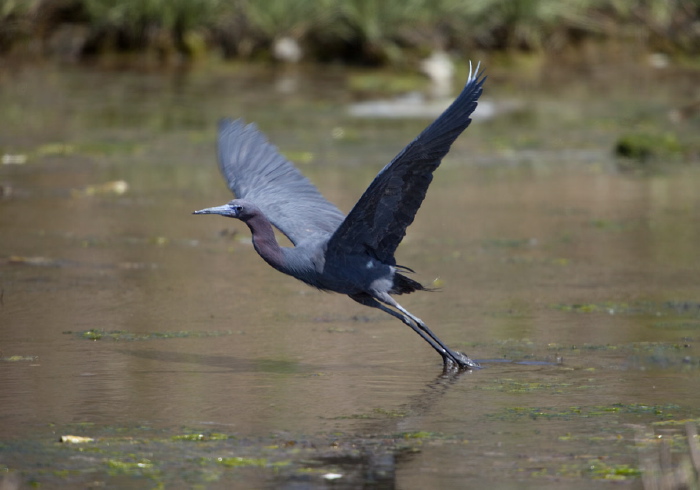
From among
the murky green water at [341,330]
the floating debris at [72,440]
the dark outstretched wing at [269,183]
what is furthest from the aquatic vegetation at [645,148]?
the floating debris at [72,440]

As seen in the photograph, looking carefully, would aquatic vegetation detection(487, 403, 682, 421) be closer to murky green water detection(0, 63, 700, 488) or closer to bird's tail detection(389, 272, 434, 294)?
murky green water detection(0, 63, 700, 488)

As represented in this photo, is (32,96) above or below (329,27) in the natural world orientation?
below

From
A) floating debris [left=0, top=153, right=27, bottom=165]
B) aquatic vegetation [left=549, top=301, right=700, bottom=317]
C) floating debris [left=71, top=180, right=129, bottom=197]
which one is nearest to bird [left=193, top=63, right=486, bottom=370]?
aquatic vegetation [left=549, top=301, right=700, bottom=317]

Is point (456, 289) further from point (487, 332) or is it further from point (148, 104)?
point (148, 104)

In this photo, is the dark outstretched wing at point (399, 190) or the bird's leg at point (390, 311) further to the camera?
the bird's leg at point (390, 311)

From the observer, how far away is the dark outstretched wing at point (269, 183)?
21.4ft

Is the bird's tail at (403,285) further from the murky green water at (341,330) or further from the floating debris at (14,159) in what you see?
the floating debris at (14,159)

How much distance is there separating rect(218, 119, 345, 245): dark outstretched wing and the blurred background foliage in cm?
1356

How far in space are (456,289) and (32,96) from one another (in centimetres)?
1044

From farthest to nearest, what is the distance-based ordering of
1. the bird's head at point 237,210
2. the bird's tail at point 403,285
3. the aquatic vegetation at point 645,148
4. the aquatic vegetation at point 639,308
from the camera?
1. the aquatic vegetation at point 645,148
2. the aquatic vegetation at point 639,308
3. the bird's tail at point 403,285
4. the bird's head at point 237,210

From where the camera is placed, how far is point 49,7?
2122 cm

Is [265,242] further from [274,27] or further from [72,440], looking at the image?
[274,27]

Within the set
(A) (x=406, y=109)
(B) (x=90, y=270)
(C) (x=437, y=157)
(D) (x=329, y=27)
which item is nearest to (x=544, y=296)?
(C) (x=437, y=157)

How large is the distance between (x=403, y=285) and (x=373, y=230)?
353 mm
